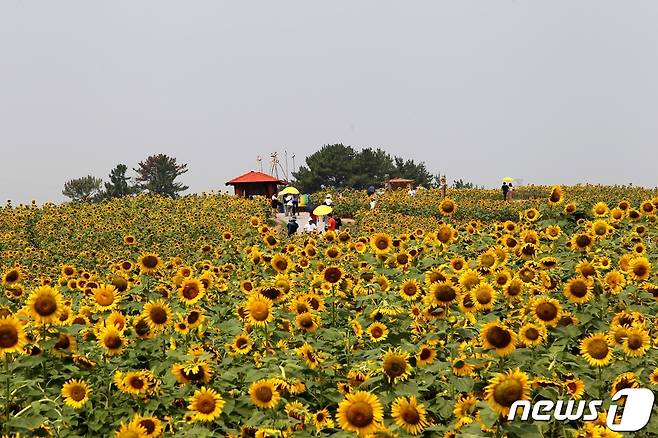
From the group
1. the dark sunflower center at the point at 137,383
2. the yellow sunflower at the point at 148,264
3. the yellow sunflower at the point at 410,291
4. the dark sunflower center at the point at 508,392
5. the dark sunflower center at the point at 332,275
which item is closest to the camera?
the dark sunflower center at the point at 508,392

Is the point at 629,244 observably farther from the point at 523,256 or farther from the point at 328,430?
the point at 328,430

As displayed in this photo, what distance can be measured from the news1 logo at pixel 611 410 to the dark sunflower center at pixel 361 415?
641mm

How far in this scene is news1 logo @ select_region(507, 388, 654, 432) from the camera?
278 centimetres

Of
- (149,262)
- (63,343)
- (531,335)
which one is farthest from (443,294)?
(149,262)

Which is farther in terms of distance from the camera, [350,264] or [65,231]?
[65,231]

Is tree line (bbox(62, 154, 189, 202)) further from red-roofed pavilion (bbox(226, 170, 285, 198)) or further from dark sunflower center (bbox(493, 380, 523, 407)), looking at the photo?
dark sunflower center (bbox(493, 380, 523, 407))

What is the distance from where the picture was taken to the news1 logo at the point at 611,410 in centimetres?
278

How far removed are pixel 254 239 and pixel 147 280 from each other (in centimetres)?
386

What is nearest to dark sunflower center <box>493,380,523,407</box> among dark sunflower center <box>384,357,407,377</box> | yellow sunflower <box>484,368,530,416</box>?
yellow sunflower <box>484,368,530,416</box>

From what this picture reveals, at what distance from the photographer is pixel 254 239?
9.02m

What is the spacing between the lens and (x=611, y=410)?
2877 millimetres

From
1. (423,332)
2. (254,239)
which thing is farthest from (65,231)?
(423,332)

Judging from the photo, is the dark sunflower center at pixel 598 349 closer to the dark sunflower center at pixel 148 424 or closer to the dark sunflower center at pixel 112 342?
the dark sunflower center at pixel 148 424

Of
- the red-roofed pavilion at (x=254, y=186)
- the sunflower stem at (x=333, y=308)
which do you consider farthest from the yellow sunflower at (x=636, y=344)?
the red-roofed pavilion at (x=254, y=186)
